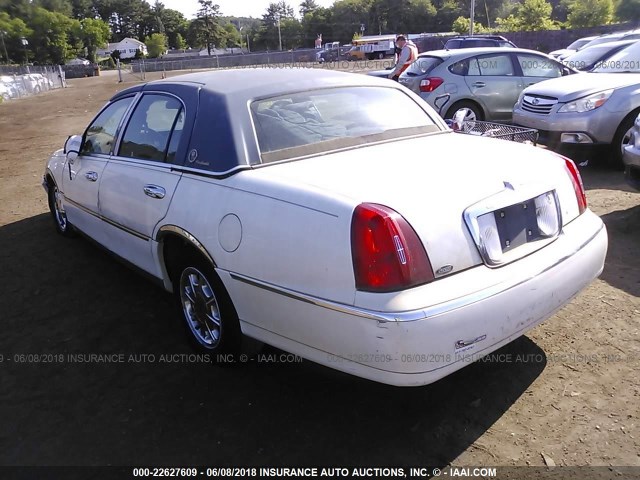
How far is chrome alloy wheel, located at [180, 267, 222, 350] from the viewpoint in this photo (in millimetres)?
3197

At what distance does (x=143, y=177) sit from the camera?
360 cm

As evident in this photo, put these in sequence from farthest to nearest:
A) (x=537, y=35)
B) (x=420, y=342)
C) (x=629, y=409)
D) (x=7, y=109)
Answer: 1. (x=537, y=35)
2. (x=7, y=109)
3. (x=629, y=409)
4. (x=420, y=342)

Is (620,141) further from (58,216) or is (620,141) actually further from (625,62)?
(58,216)

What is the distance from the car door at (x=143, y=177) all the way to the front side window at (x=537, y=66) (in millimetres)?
7882

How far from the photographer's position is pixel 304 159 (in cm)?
303

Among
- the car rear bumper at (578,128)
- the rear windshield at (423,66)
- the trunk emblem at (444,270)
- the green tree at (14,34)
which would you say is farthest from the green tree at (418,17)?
the trunk emblem at (444,270)

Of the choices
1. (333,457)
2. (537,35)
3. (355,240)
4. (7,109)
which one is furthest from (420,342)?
(537,35)

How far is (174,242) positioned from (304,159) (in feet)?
3.34

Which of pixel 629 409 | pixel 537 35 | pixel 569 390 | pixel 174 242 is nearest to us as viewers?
pixel 629 409

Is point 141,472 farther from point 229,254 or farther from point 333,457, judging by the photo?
point 229,254

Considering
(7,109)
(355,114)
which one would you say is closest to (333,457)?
(355,114)

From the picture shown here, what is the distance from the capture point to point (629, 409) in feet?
8.93

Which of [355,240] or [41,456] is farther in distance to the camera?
[41,456]

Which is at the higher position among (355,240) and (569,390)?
(355,240)
